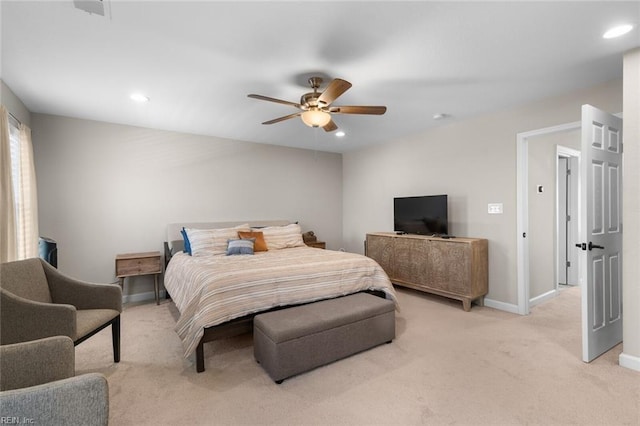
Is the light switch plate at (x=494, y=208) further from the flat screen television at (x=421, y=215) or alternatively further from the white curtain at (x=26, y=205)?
the white curtain at (x=26, y=205)

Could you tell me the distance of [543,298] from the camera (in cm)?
407

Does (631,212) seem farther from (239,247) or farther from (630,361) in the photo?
(239,247)

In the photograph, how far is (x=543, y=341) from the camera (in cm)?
284

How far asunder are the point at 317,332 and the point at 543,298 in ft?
11.8

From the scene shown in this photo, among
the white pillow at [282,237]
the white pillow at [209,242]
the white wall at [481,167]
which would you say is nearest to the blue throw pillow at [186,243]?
the white pillow at [209,242]

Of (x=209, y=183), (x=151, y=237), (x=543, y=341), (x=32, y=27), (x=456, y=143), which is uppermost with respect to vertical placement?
(x=32, y=27)

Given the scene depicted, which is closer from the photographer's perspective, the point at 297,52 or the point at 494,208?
the point at 297,52

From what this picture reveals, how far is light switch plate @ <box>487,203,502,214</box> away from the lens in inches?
149

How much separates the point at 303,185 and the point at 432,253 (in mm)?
2842

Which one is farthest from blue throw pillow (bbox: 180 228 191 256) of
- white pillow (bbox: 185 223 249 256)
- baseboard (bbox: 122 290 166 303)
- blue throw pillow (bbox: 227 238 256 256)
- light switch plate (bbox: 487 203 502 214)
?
light switch plate (bbox: 487 203 502 214)

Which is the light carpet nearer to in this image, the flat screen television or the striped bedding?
the striped bedding

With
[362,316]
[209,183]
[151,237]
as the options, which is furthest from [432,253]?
[151,237]

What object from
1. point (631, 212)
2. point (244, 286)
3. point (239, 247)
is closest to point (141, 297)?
point (239, 247)

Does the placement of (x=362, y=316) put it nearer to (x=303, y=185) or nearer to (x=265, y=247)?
(x=265, y=247)
